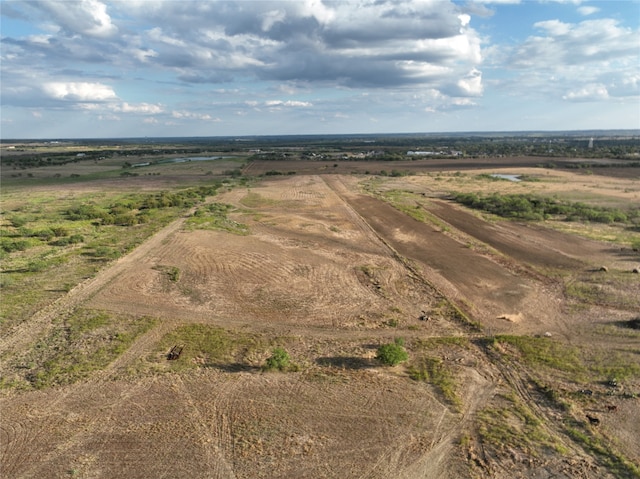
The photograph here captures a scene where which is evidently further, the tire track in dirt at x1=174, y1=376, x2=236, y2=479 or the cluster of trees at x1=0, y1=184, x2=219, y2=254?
the cluster of trees at x1=0, y1=184, x2=219, y2=254

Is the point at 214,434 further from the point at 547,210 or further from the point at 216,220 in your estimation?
the point at 547,210

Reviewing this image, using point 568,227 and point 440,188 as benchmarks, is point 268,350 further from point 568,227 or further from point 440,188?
point 440,188

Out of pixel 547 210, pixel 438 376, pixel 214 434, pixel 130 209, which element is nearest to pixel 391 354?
pixel 438 376

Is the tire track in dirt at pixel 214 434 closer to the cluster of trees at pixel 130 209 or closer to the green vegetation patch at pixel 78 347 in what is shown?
the green vegetation patch at pixel 78 347

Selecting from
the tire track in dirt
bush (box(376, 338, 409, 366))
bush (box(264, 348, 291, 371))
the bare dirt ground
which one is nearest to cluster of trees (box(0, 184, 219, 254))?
the bare dirt ground

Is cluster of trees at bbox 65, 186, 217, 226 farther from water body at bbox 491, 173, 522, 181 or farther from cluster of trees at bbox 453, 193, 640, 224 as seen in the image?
water body at bbox 491, 173, 522, 181
